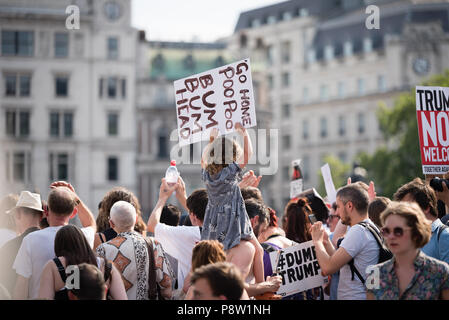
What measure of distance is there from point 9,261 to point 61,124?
52.1 metres

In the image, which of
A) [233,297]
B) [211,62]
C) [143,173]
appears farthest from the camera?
[211,62]

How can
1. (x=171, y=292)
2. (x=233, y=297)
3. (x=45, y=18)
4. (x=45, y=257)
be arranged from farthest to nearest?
(x=45, y=18) → (x=171, y=292) → (x=45, y=257) → (x=233, y=297)

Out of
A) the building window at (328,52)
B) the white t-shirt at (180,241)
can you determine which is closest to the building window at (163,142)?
the building window at (328,52)

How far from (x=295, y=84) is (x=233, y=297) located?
71.7 metres

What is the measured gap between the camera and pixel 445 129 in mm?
8930

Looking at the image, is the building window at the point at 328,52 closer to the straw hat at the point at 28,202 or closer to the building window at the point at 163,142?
the building window at the point at 163,142

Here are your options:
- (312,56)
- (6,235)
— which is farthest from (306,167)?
(6,235)

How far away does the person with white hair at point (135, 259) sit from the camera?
6.63m

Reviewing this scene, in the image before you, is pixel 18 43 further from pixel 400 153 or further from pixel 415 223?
pixel 415 223

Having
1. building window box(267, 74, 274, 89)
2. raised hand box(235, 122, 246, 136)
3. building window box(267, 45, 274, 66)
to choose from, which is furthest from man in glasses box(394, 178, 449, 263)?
building window box(267, 45, 274, 66)

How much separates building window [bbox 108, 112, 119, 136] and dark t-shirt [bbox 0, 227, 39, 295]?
2048 inches

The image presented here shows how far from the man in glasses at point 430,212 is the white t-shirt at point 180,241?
1.79m

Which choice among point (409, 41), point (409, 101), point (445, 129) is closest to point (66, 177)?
point (409, 101)

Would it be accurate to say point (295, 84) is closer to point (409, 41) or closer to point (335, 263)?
point (409, 41)
